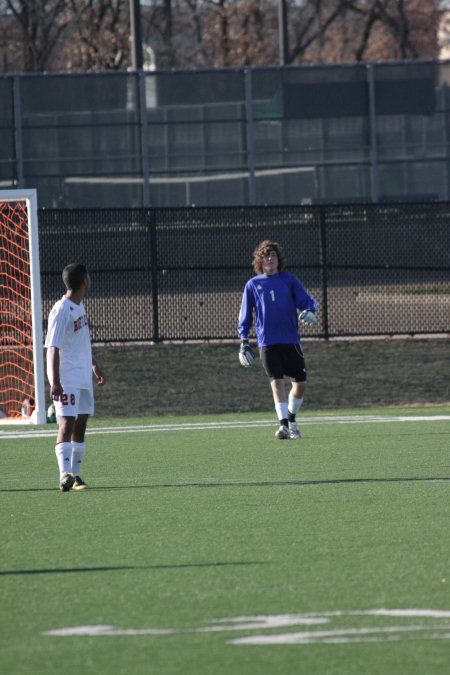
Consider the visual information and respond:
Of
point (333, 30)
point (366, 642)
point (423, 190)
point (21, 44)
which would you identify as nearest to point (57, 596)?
point (366, 642)

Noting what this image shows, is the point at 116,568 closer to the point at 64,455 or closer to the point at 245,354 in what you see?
the point at 64,455

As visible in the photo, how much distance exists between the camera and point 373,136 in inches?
1257

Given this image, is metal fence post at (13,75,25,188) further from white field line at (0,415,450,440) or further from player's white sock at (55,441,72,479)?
player's white sock at (55,441,72,479)

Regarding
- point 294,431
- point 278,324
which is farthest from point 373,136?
point 294,431

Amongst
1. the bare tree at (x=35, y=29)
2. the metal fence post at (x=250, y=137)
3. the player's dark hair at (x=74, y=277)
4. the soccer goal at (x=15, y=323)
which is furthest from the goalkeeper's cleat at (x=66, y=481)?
the bare tree at (x=35, y=29)

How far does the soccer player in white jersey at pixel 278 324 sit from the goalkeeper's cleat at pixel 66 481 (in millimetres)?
3839

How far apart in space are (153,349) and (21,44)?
27.2m

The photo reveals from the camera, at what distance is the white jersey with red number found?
31.8 feet

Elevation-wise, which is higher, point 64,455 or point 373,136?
point 373,136

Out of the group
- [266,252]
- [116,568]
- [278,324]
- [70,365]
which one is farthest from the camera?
[278,324]

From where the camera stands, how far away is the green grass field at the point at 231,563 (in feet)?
17.2

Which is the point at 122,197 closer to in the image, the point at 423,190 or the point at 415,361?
the point at 423,190

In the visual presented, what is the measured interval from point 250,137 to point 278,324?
60.5 feet

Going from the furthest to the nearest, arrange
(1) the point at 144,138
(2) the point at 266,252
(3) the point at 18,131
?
(1) the point at 144,138 → (3) the point at 18,131 → (2) the point at 266,252
